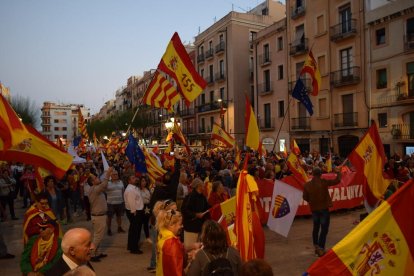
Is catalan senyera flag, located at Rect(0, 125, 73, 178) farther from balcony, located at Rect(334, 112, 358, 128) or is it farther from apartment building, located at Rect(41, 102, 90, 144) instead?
apartment building, located at Rect(41, 102, 90, 144)

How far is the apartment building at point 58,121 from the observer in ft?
421

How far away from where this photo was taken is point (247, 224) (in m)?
5.08

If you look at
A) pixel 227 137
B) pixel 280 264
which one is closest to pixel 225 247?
pixel 280 264

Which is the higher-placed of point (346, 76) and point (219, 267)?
point (346, 76)

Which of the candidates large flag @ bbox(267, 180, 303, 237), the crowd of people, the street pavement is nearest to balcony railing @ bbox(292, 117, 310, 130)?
the crowd of people

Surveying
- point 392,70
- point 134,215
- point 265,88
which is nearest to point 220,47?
point 265,88

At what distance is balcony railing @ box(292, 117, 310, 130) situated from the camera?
91.8ft

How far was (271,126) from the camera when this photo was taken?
32.2 meters

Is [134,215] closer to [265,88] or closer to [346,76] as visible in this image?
[346,76]

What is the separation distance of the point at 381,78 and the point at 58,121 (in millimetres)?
123979

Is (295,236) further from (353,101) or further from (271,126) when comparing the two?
(271,126)

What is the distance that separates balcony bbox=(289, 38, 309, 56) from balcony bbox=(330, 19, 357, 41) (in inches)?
93.9

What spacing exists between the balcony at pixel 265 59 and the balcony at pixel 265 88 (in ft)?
5.72

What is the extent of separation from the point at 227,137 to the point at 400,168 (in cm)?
656
